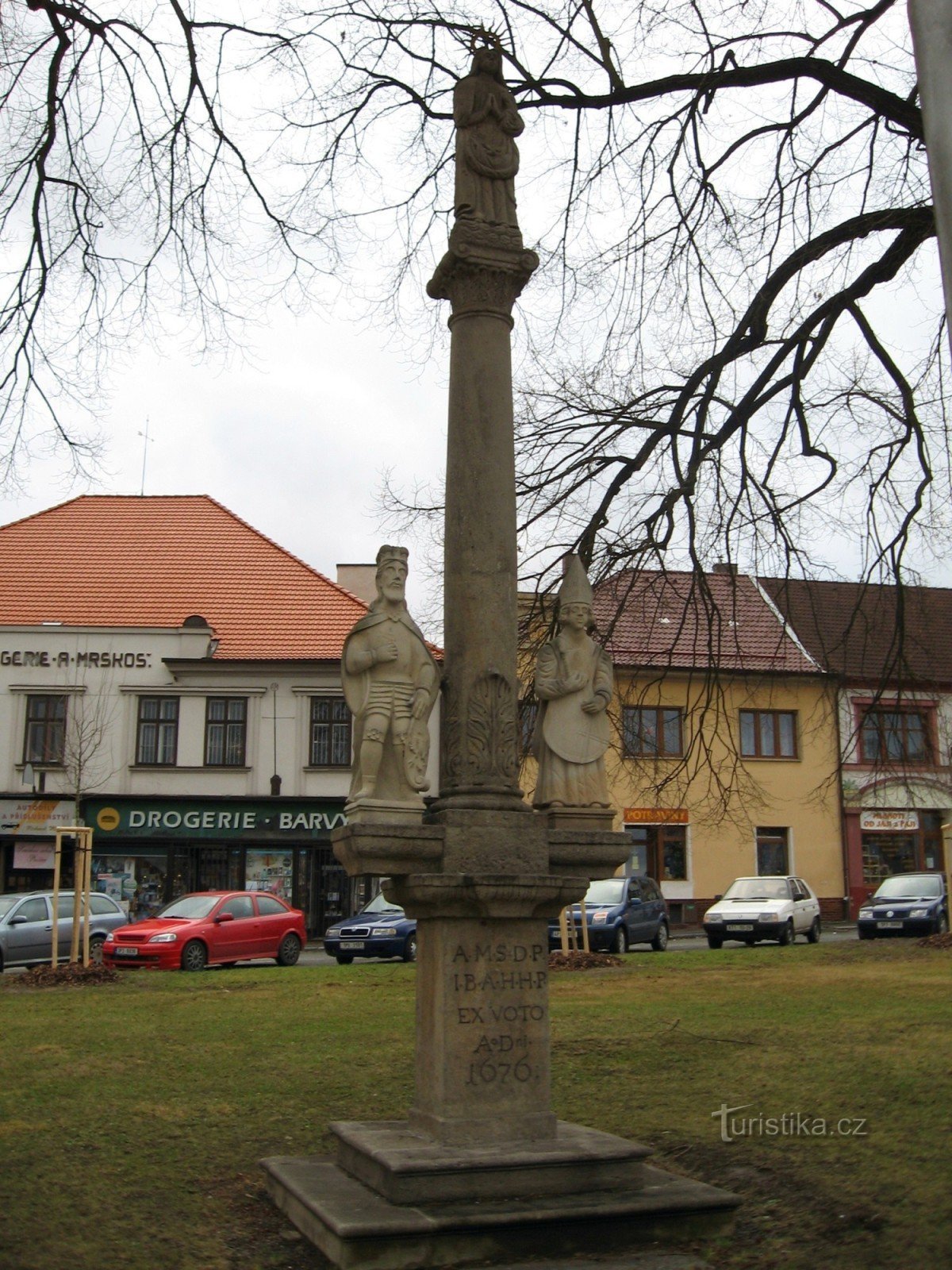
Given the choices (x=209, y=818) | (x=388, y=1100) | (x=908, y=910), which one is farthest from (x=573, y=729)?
(x=209, y=818)

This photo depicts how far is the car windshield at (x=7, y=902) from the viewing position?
867 inches

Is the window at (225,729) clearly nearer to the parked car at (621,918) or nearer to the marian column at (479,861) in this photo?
the parked car at (621,918)

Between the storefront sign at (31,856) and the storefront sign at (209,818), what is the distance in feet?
4.14

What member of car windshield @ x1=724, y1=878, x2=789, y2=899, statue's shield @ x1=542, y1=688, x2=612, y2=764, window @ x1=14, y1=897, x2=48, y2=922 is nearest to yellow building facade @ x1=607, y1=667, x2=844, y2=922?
car windshield @ x1=724, y1=878, x2=789, y2=899

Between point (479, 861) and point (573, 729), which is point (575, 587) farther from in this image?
point (479, 861)

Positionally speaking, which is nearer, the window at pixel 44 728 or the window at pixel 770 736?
the window at pixel 44 728

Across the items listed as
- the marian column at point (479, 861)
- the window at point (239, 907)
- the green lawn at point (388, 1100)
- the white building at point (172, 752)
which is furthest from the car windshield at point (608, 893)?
the marian column at point (479, 861)

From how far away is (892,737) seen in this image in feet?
37.3

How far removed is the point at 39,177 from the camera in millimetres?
8406

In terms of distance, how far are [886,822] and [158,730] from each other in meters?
21.2

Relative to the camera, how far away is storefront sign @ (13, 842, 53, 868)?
33.6 m

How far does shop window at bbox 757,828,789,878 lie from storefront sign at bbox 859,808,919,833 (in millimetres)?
2446

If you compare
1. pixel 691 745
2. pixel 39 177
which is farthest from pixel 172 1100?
pixel 39 177

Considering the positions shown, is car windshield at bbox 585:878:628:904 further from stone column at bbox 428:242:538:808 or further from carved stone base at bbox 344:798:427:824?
carved stone base at bbox 344:798:427:824
